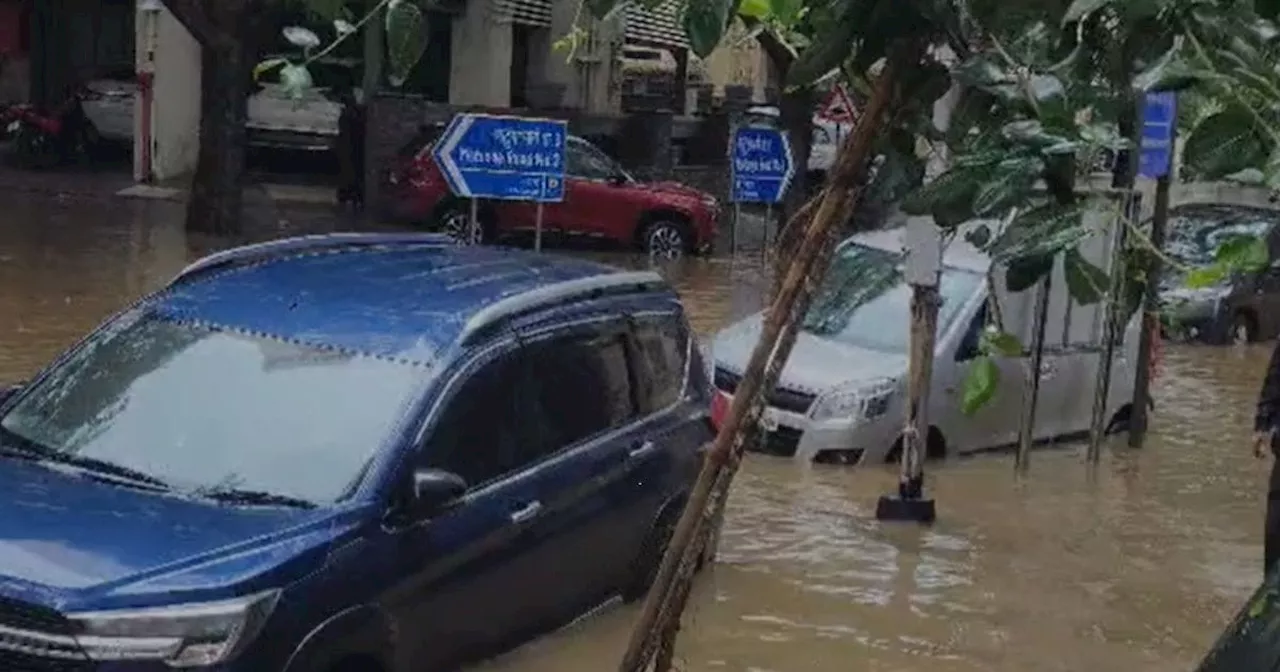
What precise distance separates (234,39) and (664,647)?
18.5 m

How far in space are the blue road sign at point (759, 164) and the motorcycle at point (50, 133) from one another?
1482 cm

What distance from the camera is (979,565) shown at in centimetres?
1074

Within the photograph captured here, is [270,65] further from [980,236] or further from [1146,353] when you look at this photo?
[1146,353]

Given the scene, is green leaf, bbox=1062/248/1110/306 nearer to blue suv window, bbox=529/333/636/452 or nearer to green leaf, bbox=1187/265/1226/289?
green leaf, bbox=1187/265/1226/289

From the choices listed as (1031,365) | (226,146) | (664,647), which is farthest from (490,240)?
(664,647)

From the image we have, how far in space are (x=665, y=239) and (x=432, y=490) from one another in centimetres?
2044

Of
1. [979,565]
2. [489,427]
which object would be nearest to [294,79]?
[489,427]

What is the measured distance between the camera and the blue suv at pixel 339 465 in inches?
220

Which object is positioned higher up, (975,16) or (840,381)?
(975,16)

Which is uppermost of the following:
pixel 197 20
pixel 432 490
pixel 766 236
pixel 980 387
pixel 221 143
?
pixel 197 20

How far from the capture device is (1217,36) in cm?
320

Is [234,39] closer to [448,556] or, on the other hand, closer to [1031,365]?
[1031,365]

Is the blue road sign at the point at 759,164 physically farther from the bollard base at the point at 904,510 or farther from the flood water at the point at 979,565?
the bollard base at the point at 904,510

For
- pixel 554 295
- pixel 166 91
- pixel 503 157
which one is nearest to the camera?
pixel 554 295
